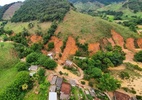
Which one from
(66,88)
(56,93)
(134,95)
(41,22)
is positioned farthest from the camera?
(41,22)

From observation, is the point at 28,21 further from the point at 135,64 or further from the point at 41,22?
the point at 135,64

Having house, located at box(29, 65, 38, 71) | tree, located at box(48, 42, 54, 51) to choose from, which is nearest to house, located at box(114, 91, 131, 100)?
house, located at box(29, 65, 38, 71)

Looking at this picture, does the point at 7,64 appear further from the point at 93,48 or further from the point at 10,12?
the point at 10,12

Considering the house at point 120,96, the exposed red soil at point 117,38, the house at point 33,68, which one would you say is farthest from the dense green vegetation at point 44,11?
the house at point 120,96

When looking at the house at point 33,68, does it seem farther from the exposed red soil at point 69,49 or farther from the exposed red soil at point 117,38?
the exposed red soil at point 117,38

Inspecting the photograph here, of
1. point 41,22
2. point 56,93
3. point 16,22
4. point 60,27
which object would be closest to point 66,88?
point 56,93

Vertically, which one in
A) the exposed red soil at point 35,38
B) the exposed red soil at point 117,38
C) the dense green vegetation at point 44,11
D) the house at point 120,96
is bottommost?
the house at point 120,96

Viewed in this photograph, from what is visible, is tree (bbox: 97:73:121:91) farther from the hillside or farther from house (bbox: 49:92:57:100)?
the hillside
